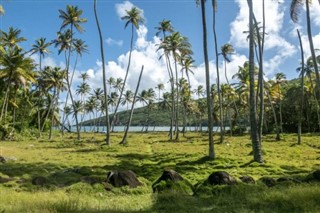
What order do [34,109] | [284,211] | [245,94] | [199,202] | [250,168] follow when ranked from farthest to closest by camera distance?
[34,109], [245,94], [250,168], [199,202], [284,211]

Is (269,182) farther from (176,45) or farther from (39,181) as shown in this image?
(176,45)

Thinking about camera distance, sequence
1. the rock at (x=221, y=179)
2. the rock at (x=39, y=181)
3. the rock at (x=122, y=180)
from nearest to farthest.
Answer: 1. the rock at (x=221, y=179)
2. the rock at (x=122, y=180)
3. the rock at (x=39, y=181)

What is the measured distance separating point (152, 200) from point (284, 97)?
2695 inches

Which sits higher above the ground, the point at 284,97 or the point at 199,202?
the point at 284,97

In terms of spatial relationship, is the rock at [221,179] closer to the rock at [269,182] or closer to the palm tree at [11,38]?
the rock at [269,182]

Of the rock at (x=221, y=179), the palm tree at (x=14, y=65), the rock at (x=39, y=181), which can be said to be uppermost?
the palm tree at (x=14, y=65)

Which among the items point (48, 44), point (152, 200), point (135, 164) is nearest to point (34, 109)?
point (48, 44)

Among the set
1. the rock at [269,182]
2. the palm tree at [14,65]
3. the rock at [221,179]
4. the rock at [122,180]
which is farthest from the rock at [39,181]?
the palm tree at [14,65]

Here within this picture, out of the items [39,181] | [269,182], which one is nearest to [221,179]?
[269,182]

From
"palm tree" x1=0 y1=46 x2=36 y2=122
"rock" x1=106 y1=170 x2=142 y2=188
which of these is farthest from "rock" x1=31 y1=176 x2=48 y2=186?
"palm tree" x1=0 y1=46 x2=36 y2=122

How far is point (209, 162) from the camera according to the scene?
23.3 m

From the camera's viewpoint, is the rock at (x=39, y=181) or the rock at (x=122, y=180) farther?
the rock at (x=39, y=181)

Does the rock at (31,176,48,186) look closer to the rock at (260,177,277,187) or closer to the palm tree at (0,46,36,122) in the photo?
the rock at (260,177,277,187)

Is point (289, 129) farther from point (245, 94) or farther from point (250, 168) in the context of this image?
point (250, 168)
